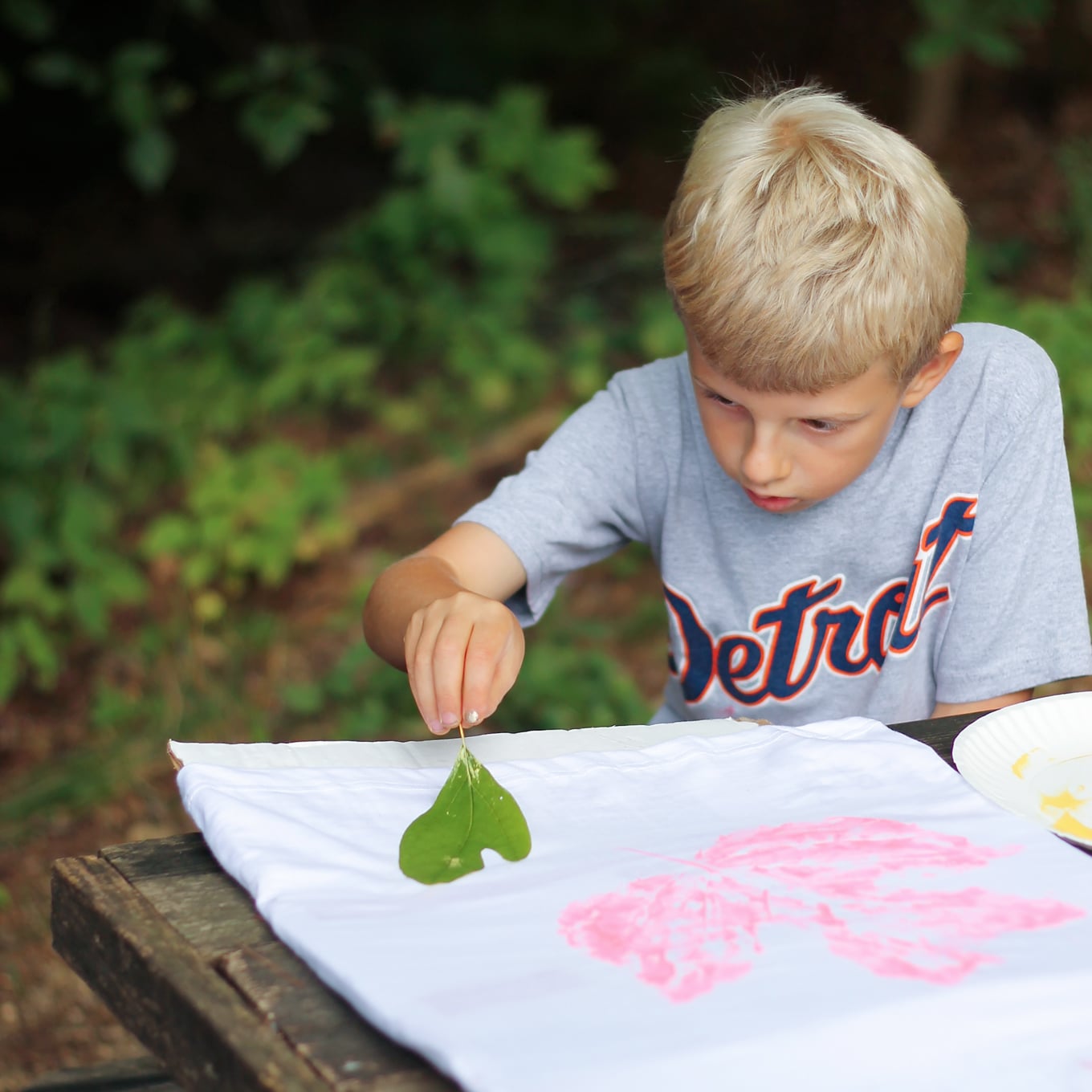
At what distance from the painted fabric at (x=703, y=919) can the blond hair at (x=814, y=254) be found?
35 cm

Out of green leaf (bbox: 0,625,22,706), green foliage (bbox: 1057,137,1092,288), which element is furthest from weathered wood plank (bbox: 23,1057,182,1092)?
green foliage (bbox: 1057,137,1092,288)

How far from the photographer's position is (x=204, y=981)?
0.74 metres

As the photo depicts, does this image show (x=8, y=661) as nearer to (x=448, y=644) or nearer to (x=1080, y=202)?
(x=448, y=644)

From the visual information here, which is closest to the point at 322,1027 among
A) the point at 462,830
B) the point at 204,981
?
the point at 204,981

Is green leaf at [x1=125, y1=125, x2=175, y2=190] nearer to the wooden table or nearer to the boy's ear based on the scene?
the boy's ear

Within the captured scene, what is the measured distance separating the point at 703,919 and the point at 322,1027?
0.78ft

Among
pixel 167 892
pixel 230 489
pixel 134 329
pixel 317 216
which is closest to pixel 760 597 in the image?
pixel 167 892

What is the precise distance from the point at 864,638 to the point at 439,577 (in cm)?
49

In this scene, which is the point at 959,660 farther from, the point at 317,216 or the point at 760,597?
the point at 317,216

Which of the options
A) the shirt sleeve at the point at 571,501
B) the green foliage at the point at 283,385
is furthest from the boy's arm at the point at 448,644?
the green foliage at the point at 283,385

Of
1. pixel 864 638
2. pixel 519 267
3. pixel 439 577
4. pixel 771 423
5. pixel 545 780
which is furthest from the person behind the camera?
pixel 519 267

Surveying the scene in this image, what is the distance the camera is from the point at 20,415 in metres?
2.94

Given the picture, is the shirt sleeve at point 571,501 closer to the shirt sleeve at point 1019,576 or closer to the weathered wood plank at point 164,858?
the shirt sleeve at point 1019,576

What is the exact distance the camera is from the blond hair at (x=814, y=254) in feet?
3.73
